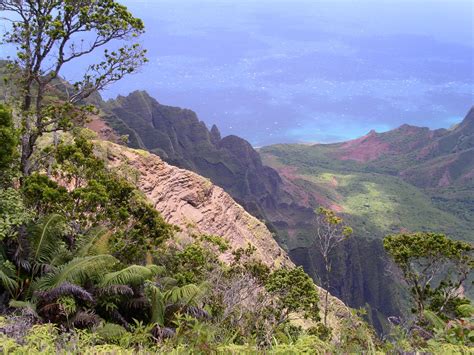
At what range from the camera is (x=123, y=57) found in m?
14.1

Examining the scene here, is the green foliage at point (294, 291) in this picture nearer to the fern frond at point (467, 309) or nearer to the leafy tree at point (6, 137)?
the fern frond at point (467, 309)

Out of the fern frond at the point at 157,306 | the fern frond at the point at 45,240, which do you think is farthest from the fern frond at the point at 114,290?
the fern frond at the point at 45,240

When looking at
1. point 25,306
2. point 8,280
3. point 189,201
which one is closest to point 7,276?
point 8,280

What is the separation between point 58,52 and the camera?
13516 mm

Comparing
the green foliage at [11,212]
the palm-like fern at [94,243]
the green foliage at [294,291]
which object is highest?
the green foliage at [11,212]

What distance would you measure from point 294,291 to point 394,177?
9844cm

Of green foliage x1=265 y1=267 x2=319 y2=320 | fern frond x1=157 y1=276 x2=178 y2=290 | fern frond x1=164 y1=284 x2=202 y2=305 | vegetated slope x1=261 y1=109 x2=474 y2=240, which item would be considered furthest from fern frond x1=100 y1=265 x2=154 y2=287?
vegetated slope x1=261 y1=109 x2=474 y2=240

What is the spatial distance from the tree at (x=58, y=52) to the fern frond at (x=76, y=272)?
3.90 m

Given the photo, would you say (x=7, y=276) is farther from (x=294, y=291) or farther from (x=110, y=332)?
(x=294, y=291)

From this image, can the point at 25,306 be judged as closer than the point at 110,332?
No

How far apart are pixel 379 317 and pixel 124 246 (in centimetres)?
3716

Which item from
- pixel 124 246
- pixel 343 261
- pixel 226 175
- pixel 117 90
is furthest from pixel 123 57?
pixel 117 90

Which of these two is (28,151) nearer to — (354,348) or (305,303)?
(305,303)

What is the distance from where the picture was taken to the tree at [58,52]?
12984mm
